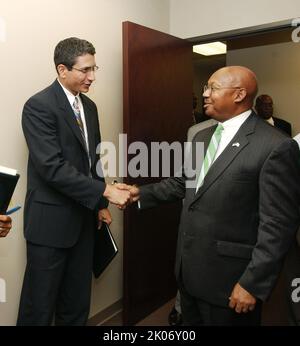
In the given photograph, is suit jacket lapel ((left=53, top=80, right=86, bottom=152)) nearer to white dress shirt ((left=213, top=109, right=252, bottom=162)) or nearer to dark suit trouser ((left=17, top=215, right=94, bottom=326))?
dark suit trouser ((left=17, top=215, right=94, bottom=326))

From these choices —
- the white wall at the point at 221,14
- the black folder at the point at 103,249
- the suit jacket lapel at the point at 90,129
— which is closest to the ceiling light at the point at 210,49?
the white wall at the point at 221,14

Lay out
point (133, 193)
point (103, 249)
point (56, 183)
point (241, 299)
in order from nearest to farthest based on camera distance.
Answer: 1. point (241, 299)
2. point (56, 183)
3. point (133, 193)
4. point (103, 249)

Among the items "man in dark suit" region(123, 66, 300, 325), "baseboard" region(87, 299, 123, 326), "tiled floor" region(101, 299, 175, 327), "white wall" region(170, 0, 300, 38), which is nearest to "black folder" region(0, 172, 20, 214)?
"man in dark suit" region(123, 66, 300, 325)

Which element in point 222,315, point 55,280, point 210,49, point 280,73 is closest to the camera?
point 222,315

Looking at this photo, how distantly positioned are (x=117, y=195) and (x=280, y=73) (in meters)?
3.51

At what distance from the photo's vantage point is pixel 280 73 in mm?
4469

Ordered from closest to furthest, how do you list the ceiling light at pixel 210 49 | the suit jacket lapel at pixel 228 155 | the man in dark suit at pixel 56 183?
the suit jacket lapel at pixel 228 155, the man in dark suit at pixel 56 183, the ceiling light at pixel 210 49

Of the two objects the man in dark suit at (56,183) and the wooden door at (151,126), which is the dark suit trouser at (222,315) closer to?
Result: the man in dark suit at (56,183)

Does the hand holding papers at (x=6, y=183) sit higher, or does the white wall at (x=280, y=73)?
the white wall at (x=280, y=73)

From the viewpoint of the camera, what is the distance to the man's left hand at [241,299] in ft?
4.33

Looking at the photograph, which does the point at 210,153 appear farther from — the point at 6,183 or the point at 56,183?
the point at 6,183

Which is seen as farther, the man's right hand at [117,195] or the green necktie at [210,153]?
the man's right hand at [117,195]

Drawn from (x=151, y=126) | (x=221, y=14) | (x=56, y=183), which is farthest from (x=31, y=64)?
(x=221, y=14)

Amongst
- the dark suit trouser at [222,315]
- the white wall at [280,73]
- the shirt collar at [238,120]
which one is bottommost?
the dark suit trouser at [222,315]
